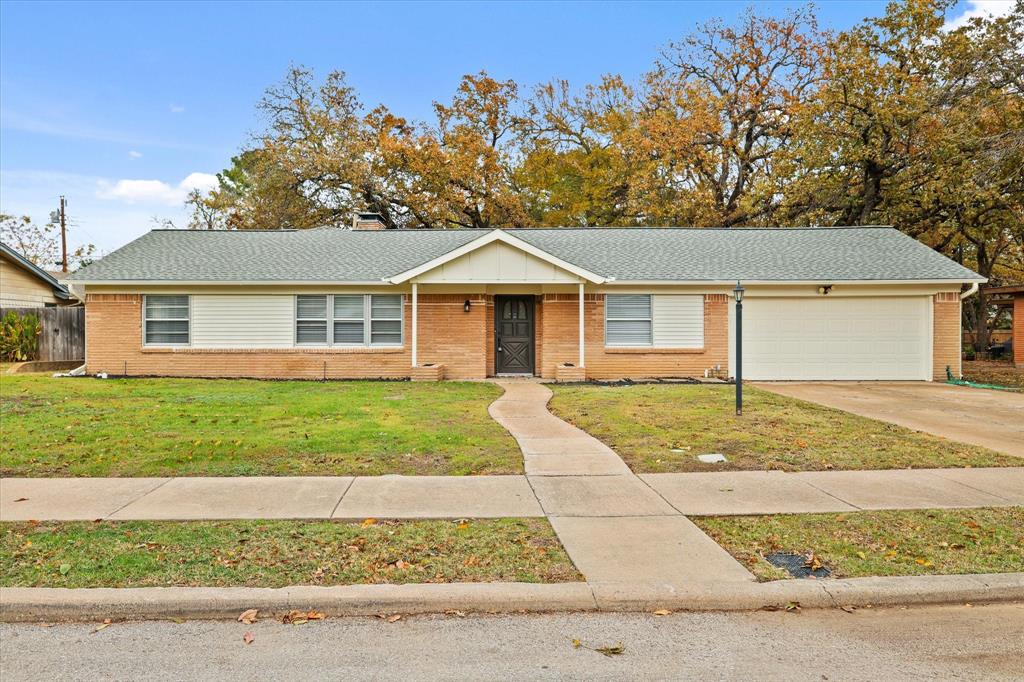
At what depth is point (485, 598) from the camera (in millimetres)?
3992

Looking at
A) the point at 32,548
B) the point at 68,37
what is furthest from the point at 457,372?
the point at 68,37

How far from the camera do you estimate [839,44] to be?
24.2 metres

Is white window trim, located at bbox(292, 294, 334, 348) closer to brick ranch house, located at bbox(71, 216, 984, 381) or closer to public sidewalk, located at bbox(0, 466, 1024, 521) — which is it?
brick ranch house, located at bbox(71, 216, 984, 381)

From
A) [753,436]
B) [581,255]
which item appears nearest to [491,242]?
[581,255]

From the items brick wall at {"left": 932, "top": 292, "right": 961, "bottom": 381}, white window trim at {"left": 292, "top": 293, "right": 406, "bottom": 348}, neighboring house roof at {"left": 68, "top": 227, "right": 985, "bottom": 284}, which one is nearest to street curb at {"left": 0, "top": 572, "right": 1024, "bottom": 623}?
neighboring house roof at {"left": 68, "top": 227, "right": 985, "bottom": 284}

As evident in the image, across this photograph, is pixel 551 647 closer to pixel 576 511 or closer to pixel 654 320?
pixel 576 511

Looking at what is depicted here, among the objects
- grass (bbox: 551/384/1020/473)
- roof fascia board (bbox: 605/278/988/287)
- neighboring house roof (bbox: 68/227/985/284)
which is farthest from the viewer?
neighboring house roof (bbox: 68/227/985/284)

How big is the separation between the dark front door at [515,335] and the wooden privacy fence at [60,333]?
14.2 m

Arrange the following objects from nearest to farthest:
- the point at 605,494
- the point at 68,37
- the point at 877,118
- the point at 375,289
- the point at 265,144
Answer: the point at 605,494 → the point at 375,289 → the point at 68,37 → the point at 877,118 → the point at 265,144

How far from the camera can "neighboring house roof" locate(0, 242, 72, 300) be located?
76.9 ft

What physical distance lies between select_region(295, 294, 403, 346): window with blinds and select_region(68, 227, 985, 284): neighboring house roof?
713mm

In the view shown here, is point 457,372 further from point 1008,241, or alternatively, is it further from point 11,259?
point 1008,241

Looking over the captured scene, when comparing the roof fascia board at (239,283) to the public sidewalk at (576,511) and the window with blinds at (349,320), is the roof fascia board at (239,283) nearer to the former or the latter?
the window with blinds at (349,320)

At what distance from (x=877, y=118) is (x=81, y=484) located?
26272 millimetres
